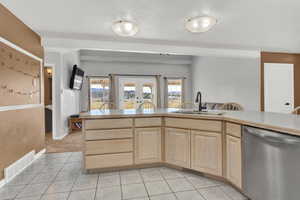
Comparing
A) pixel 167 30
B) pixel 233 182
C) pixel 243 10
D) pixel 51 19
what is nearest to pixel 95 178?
pixel 233 182

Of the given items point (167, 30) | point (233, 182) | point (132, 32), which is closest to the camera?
point (233, 182)

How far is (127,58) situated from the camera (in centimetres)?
672

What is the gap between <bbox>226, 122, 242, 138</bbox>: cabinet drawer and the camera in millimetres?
1777

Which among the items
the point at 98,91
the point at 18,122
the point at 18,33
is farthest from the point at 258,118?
the point at 98,91

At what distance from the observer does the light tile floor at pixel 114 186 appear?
183 cm

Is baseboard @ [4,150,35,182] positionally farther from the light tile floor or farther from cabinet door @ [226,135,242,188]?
cabinet door @ [226,135,242,188]

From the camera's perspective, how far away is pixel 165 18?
251 centimetres

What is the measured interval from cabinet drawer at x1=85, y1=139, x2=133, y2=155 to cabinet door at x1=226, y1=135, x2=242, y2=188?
126 centimetres

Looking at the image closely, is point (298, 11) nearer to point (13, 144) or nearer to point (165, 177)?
point (165, 177)

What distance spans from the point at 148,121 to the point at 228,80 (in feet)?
13.3

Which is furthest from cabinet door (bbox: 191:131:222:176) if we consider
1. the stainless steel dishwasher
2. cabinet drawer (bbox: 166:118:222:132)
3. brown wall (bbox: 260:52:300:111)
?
brown wall (bbox: 260:52:300:111)

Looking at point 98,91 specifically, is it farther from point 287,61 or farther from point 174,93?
point 287,61

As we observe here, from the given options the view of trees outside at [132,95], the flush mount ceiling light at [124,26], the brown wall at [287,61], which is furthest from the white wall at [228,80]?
the flush mount ceiling light at [124,26]

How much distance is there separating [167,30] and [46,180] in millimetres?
2928
